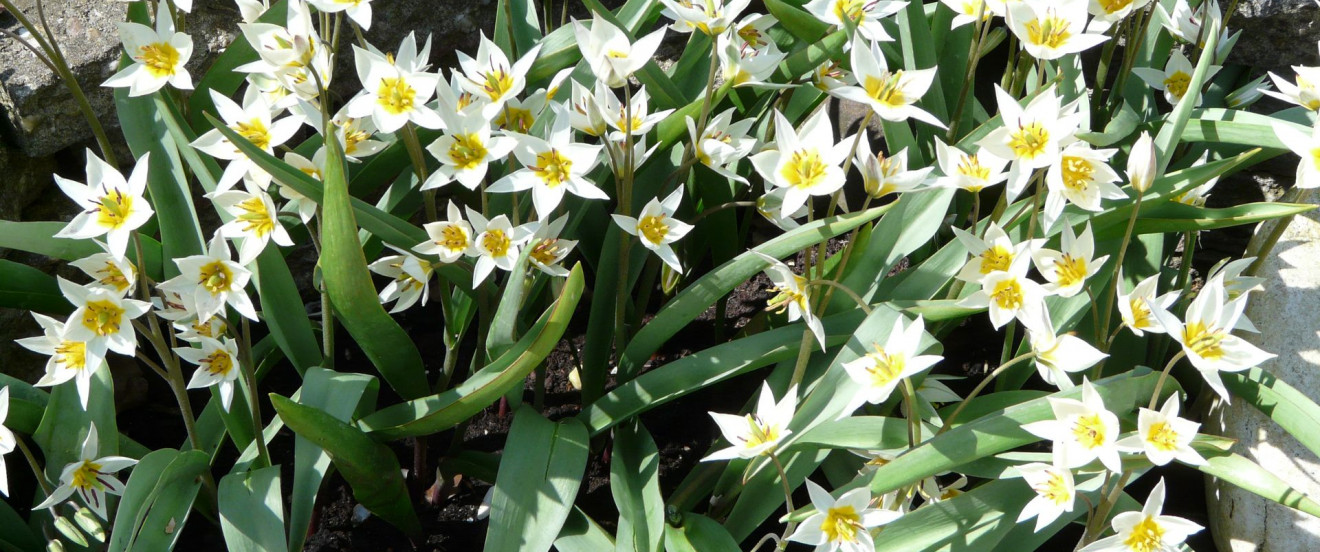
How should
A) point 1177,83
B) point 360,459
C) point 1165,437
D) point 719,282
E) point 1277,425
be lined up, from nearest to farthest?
point 1165,437
point 360,459
point 719,282
point 1277,425
point 1177,83

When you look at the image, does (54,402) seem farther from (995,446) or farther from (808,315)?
(995,446)

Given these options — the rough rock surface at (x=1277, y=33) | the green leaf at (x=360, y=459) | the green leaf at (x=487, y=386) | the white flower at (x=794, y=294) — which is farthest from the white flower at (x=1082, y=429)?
the rough rock surface at (x=1277, y=33)

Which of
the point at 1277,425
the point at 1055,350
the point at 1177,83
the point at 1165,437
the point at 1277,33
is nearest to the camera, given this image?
the point at 1165,437

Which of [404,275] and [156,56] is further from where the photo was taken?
[404,275]

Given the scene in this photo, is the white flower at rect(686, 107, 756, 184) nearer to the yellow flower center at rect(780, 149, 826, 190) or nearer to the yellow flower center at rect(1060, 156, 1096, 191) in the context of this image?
the yellow flower center at rect(780, 149, 826, 190)

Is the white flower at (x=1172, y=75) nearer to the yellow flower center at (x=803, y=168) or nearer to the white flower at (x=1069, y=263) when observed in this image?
the white flower at (x=1069, y=263)

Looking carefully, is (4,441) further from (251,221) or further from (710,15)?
(710,15)

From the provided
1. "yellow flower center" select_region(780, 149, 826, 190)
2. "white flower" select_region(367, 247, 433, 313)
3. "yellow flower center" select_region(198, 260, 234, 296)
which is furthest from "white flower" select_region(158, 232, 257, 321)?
"yellow flower center" select_region(780, 149, 826, 190)

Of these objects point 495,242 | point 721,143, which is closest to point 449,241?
point 495,242
